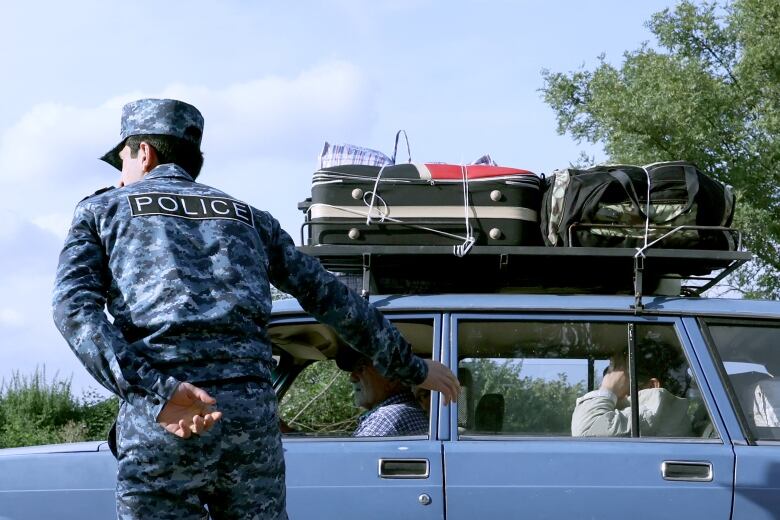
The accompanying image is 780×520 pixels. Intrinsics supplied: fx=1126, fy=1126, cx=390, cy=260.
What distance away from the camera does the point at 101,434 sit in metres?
15.5

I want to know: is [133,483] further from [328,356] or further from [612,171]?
[612,171]

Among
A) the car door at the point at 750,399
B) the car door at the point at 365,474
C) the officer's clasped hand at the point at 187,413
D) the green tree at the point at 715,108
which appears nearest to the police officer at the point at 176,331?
the officer's clasped hand at the point at 187,413

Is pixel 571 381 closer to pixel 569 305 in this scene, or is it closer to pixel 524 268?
pixel 569 305

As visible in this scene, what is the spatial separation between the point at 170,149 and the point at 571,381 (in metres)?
1.96

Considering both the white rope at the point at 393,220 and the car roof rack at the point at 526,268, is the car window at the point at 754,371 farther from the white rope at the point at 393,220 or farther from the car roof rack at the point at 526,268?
the white rope at the point at 393,220

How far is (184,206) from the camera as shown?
10.2 feet

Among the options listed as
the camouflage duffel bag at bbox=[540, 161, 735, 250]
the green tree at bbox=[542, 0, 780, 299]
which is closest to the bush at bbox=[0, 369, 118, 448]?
the green tree at bbox=[542, 0, 780, 299]

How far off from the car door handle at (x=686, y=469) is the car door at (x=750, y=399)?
114mm

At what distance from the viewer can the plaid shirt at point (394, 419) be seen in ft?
14.4

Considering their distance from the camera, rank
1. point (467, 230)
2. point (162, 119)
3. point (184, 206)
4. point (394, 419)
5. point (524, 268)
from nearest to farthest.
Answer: point (184, 206) → point (162, 119) → point (394, 419) → point (467, 230) → point (524, 268)

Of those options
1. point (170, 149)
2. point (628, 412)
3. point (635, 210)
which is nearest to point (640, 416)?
point (628, 412)

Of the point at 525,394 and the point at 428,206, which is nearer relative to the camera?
the point at 525,394

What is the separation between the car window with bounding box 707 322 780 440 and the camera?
4.33m

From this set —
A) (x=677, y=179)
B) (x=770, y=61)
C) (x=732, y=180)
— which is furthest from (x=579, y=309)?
(x=770, y=61)
